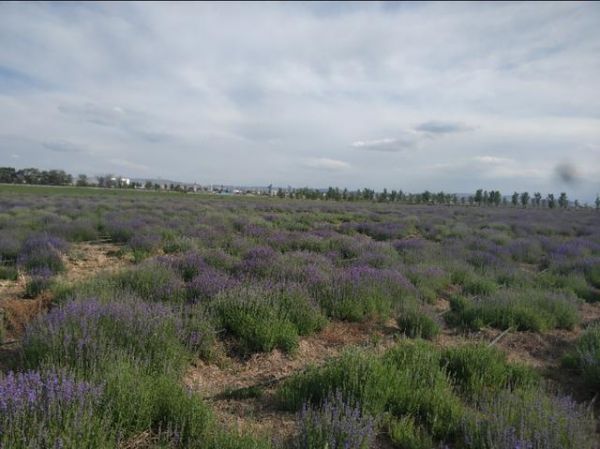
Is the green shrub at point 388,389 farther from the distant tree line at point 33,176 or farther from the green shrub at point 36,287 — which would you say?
the distant tree line at point 33,176

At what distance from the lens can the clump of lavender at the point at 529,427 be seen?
279 cm

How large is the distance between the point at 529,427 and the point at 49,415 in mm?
3241

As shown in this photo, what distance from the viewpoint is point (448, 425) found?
11.2 feet

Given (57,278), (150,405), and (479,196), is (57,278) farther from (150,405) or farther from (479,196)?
(479,196)

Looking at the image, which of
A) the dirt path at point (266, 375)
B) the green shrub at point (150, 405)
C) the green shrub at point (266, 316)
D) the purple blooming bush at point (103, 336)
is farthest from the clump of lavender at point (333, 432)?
the green shrub at point (266, 316)

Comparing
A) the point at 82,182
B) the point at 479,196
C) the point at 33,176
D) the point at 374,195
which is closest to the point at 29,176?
the point at 33,176

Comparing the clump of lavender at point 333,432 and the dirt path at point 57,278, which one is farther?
the dirt path at point 57,278

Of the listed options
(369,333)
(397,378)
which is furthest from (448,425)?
(369,333)

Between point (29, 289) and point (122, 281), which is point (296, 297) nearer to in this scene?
point (122, 281)

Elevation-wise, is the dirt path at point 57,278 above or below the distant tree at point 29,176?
below

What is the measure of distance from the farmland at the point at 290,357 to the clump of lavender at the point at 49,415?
1cm

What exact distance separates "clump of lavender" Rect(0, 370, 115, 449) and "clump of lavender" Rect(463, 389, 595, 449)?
2.53m

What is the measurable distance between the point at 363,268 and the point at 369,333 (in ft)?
7.02

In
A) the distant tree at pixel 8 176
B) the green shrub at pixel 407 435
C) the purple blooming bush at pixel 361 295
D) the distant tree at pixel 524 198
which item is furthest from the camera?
the distant tree at pixel 8 176
